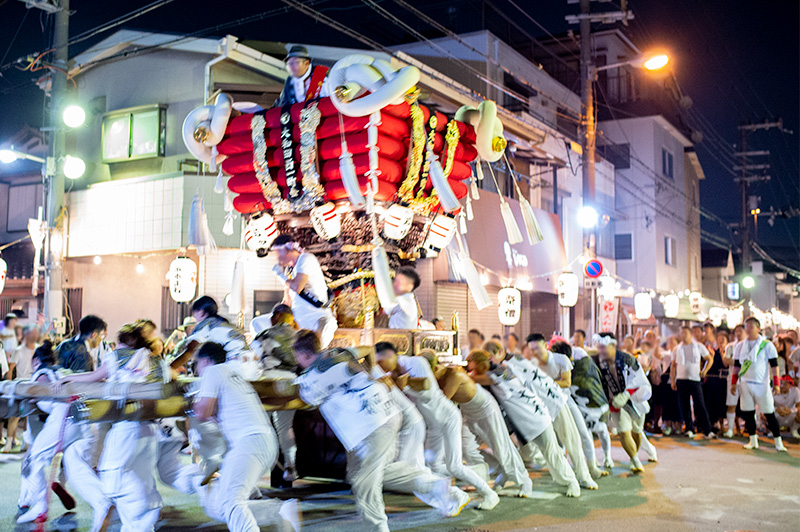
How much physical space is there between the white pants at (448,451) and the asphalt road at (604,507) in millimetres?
357

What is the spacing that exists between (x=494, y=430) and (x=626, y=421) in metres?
2.64

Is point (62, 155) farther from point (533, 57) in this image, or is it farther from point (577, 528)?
point (533, 57)

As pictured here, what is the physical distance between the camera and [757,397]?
1052 cm

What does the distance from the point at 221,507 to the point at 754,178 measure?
33634mm

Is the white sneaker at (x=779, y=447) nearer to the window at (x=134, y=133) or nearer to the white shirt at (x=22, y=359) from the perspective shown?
the white shirt at (x=22, y=359)

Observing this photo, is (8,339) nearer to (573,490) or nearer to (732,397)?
(573,490)

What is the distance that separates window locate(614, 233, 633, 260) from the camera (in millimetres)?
29953

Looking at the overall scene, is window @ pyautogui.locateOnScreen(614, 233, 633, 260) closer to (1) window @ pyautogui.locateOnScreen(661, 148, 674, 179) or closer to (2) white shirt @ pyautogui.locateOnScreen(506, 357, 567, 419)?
(1) window @ pyautogui.locateOnScreen(661, 148, 674, 179)

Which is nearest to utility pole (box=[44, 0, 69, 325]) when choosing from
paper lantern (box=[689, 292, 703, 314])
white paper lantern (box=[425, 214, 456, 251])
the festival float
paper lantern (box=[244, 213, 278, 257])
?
the festival float

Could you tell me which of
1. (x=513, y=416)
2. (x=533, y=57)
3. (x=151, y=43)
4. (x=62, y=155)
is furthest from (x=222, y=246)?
(x=533, y=57)

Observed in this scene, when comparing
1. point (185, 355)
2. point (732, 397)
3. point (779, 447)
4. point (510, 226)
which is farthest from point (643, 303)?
point (185, 355)

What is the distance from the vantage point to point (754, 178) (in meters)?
32.3

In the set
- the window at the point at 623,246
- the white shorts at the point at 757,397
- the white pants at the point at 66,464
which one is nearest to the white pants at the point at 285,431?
the white pants at the point at 66,464

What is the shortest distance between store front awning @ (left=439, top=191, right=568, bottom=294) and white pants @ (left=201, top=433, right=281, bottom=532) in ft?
41.7
